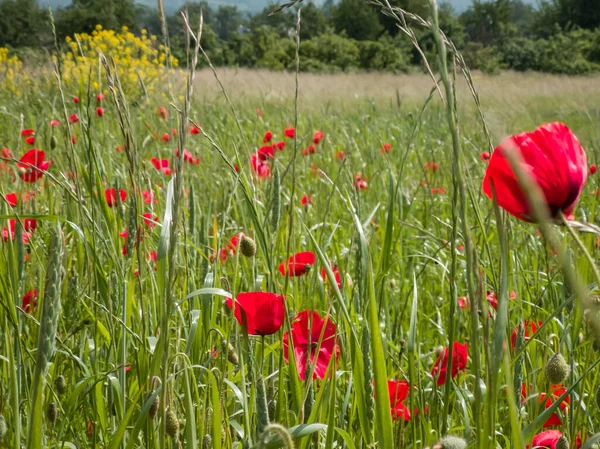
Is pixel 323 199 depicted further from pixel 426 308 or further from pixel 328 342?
pixel 328 342

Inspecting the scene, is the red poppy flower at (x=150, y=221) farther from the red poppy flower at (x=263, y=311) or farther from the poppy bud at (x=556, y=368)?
the poppy bud at (x=556, y=368)

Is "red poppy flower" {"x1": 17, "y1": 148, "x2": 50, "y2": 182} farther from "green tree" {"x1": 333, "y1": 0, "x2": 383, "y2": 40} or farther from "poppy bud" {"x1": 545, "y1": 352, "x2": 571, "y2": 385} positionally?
"green tree" {"x1": 333, "y1": 0, "x2": 383, "y2": 40}

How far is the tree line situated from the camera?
19703mm

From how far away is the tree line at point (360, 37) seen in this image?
64.6 feet

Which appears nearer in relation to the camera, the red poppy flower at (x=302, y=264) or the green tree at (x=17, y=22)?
the red poppy flower at (x=302, y=264)

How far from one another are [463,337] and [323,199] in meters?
0.93

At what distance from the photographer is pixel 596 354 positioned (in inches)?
44.6

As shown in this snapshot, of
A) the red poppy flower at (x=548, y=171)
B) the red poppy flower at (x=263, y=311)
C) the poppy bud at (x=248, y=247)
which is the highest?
the red poppy flower at (x=548, y=171)

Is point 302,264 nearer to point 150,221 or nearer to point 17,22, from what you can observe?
point 150,221

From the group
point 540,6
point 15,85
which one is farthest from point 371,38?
point 15,85

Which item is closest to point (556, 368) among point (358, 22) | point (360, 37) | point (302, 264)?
point (302, 264)

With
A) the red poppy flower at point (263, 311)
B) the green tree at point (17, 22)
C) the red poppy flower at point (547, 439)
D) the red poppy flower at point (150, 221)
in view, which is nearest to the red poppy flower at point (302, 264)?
the red poppy flower at point (150, 221)

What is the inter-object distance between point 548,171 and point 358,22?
1160 inches

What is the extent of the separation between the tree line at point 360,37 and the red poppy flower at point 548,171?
14.9 m
